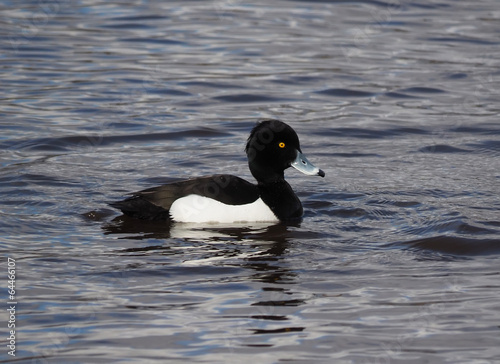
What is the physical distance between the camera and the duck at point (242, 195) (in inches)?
360

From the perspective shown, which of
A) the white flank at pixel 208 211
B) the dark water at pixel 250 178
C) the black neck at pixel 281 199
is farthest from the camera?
the black neck at pixel 281 199

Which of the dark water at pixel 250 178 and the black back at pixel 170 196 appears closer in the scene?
the dark water at pixel 250 178

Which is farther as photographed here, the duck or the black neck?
the black neck

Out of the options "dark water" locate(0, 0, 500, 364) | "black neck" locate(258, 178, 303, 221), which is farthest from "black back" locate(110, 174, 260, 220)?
"black neck" locate(258, 178, 303, 221)

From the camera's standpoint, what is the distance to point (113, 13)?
813 inches

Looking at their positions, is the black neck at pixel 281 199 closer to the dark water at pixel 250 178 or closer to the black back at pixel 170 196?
the dark water at pixel 250 178

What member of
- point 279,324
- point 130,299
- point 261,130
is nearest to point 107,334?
point 130,299

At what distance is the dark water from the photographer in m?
6.64

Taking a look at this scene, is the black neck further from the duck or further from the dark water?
the dark water

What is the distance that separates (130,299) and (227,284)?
0.79 m

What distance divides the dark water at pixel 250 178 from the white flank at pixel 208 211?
0.42 ft

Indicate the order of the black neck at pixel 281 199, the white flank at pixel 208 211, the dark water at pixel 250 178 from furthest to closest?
the black neck at pixel 281 199, the white flank at pixel 208 211, the dark water at pixel 250 178

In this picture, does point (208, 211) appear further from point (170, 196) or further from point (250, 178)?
point (250, 178)

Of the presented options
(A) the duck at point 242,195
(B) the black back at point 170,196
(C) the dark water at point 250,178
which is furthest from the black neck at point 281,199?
(B) the black back at point 170,196
